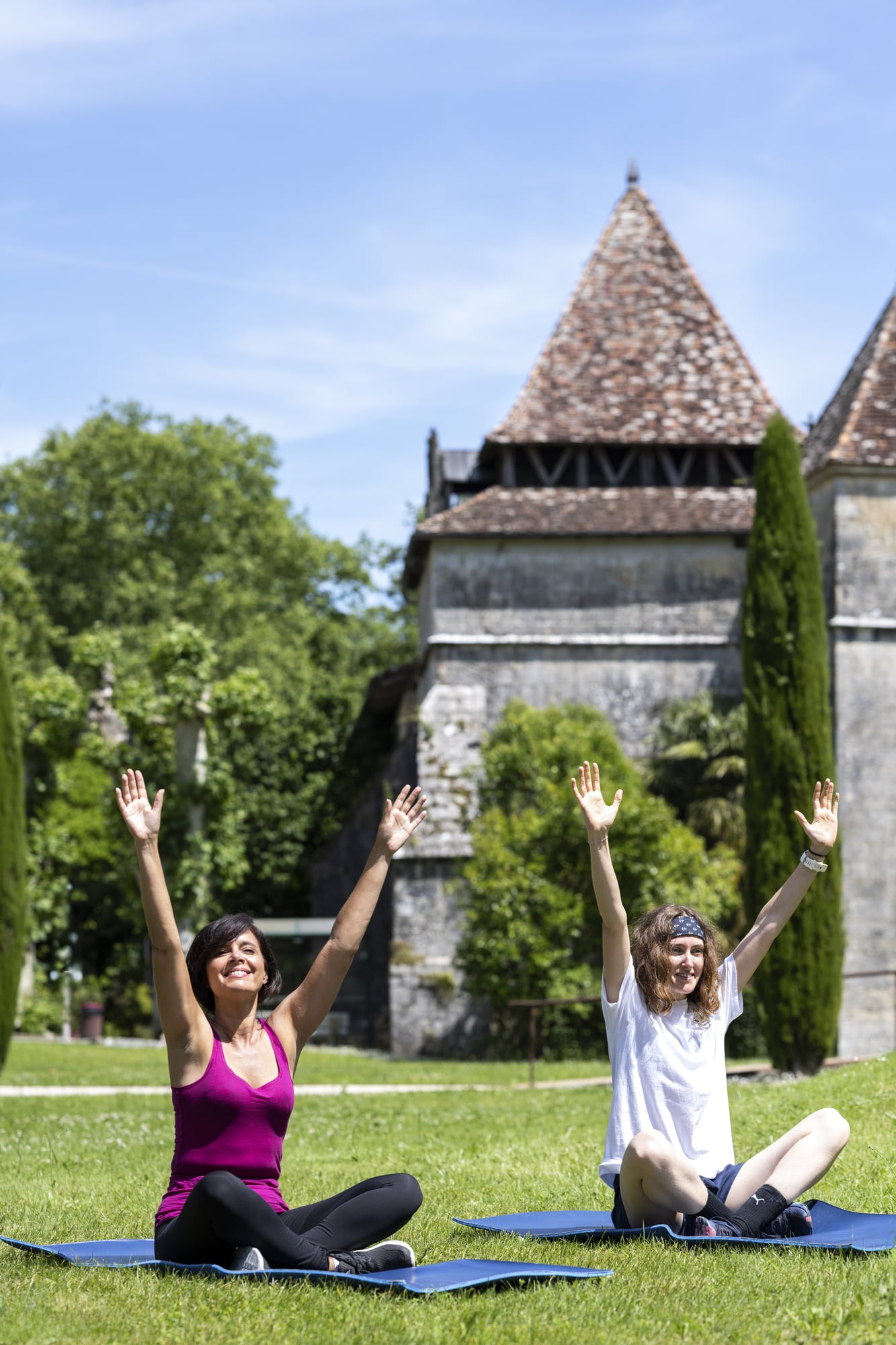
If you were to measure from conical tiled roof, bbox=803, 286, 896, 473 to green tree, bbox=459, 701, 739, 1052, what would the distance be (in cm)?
554

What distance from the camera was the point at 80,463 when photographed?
42.9 metres

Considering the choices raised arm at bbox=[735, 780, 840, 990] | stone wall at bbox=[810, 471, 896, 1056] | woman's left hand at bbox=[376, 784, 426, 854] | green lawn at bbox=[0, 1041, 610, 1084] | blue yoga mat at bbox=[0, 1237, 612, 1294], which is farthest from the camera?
stone wall at bbox=[810, 471, 896, 1056]

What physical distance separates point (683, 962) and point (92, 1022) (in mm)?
23765

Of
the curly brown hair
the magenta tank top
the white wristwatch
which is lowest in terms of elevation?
the magenta tank top

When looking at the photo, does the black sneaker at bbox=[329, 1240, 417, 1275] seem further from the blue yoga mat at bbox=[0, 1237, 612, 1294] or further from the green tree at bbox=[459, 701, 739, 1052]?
the green tree at bbox=[459, 701, 739, 1052]

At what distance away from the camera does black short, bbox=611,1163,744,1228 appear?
5.87 m

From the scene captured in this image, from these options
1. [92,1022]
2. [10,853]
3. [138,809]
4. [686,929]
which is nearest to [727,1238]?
[686,929]

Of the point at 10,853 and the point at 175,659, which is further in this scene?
the point at 175,659

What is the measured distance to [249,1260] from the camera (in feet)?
16.6

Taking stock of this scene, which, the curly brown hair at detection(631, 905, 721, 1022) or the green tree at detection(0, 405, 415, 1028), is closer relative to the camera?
the curly brown hair at detection(631, 905, 721, 1022)

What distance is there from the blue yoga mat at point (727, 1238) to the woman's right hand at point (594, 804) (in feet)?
4.75

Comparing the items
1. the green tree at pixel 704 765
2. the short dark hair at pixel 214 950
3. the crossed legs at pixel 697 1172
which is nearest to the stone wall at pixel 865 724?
the green tree at pixel 704 765

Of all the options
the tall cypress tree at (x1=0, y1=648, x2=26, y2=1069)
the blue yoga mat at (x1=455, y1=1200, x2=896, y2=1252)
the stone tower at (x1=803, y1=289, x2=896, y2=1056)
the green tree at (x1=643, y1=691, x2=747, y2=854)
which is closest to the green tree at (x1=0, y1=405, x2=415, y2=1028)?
the green tree at (x1=643, y1=691, x2=747, y2=854)

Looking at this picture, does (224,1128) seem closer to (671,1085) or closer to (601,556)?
(671,1085)
